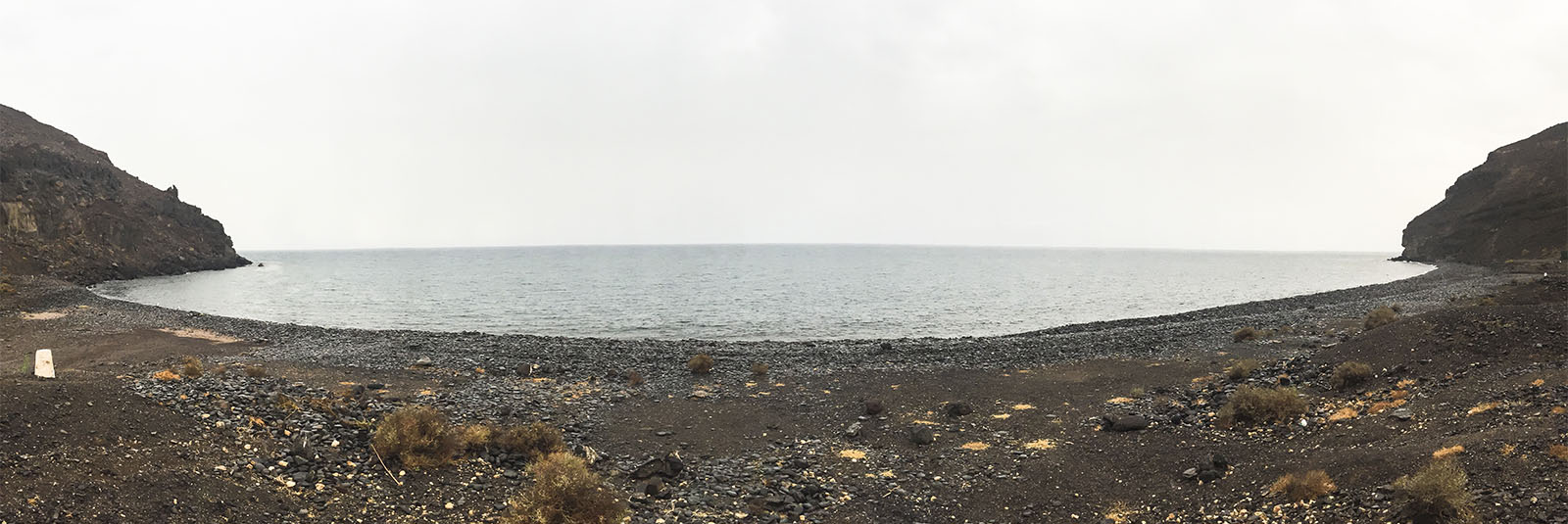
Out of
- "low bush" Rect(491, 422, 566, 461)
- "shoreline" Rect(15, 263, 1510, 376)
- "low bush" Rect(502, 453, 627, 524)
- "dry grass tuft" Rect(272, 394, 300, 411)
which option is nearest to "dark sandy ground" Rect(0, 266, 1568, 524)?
"dry grass tuft" Rect(272, 394, 300, 411)

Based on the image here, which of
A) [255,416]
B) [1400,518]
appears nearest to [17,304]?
[255,416]

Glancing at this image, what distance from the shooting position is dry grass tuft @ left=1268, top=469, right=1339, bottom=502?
12.5 metres

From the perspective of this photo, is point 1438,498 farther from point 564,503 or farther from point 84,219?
point 84,219

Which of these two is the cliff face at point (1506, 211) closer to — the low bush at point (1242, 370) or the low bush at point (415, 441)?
the low bush at point (1242, 370)

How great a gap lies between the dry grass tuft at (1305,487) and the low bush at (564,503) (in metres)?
12.9

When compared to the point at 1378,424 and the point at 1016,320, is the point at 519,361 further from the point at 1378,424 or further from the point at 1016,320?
the point at 1016,320

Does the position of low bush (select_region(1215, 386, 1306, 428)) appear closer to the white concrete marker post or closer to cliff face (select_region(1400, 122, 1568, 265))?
the white concrete marker post

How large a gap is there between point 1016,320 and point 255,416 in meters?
54.8

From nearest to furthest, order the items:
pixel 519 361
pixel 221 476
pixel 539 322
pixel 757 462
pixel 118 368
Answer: pixel 221 476
pixel 757 462
pixel 118 368
pixel 519 361
pixel 539 322

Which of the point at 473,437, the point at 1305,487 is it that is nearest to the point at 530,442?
the point at 473,437

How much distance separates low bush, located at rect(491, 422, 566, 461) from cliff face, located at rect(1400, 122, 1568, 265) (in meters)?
126

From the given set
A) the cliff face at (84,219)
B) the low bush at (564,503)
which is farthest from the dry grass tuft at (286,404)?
the cliff face at (84,219)

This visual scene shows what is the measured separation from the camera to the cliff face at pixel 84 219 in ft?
283

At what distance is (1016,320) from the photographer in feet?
196
